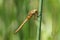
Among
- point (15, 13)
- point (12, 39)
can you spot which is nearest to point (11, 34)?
point (12, 39)

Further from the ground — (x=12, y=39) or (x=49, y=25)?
(x=49, y=25)

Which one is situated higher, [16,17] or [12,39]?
[16,17]

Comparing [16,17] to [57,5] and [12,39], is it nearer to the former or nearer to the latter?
[12,39]

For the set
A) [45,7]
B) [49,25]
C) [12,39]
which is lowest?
[12,39]

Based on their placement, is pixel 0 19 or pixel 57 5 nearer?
pixel 57 5

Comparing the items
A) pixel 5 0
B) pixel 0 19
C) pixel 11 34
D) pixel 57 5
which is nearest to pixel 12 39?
pixel 11 34

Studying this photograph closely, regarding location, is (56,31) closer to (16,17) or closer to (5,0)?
(16,17)
